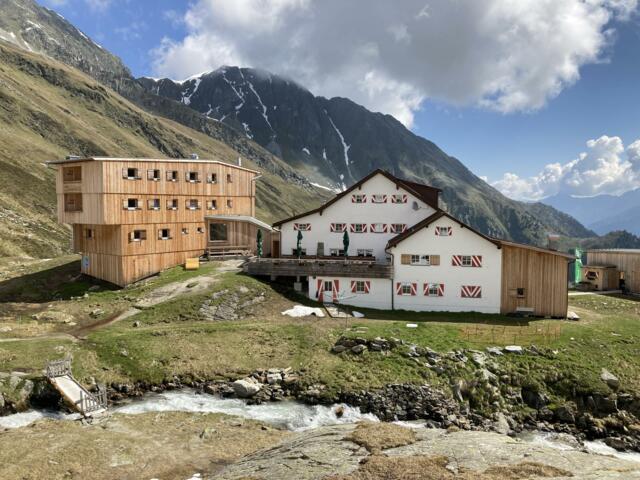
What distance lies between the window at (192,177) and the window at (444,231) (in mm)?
28590

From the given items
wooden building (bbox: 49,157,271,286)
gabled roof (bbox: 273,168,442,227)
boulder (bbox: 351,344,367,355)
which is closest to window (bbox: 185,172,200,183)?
wooden building (bbox: 49,157,271,286)

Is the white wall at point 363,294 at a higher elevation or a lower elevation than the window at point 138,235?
lower

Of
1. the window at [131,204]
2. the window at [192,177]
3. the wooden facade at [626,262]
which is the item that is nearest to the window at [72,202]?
the window at [131,204]

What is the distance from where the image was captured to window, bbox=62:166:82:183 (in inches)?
1839

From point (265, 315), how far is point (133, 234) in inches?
699

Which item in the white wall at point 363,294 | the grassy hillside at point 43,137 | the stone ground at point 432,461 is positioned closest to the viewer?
the stone ground at point 432,461

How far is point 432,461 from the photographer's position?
15.4 meters

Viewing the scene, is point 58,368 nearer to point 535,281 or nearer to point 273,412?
point 273,412

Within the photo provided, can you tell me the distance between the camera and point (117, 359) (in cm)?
2827

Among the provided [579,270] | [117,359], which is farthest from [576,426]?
[579,270]

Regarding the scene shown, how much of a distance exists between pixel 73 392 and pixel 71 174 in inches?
1233

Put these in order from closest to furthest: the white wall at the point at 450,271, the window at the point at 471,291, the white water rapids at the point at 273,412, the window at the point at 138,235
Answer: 1. the white water rapids at the point at 273,412
2. the white wall at the point at 450,271
3. the window at the point at 471,291
4. the window at the point at 138,235

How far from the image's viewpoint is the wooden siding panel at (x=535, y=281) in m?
39.0

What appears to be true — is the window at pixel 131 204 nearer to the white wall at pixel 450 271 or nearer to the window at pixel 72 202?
the window at pixel 72 202
